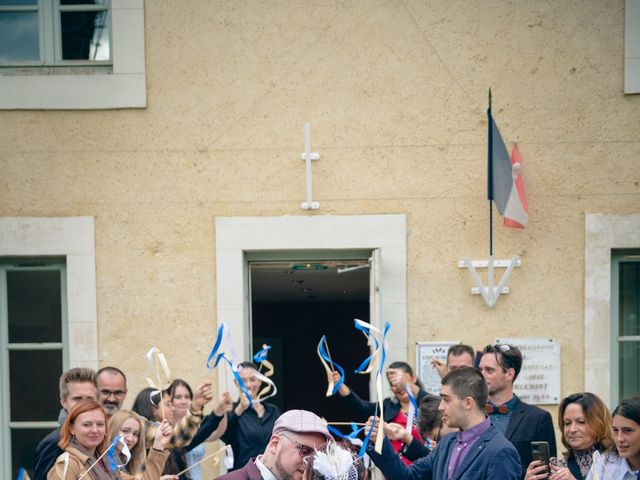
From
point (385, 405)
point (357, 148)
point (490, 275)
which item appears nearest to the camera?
point (385, 405)

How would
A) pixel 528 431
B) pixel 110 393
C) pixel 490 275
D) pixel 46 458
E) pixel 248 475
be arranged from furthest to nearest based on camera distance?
1. pixel 490 275
2. pixel 110 393
3. pixel 528 431
4. pixel 46 458
5. pixel 248 475

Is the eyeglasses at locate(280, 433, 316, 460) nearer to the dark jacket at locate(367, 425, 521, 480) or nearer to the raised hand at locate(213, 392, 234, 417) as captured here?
the dark jacket at locate(367, 425, 521, 480)

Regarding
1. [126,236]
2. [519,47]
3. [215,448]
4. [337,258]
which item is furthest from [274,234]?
[519,47]

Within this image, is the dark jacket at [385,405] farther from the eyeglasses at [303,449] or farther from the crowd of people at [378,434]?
the eyeglasses at [303,449]

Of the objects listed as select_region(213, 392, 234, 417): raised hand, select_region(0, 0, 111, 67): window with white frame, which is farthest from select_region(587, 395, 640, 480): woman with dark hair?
select_region(0, 0, 111, 67): window with white frame

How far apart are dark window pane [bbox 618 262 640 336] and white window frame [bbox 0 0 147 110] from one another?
406 cm

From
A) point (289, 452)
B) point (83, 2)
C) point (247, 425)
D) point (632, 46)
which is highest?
point (83, 2)

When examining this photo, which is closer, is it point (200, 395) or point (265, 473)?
point (265, 473)

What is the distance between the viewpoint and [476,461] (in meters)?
4.55

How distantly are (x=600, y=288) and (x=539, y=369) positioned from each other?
787 millimetres

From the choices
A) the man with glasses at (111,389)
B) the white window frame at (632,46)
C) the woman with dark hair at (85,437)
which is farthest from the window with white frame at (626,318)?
the woman with dark hair at (85,437)

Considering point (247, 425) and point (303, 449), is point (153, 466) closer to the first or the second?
point (247, 425)

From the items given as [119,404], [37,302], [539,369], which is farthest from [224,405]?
[539,369]

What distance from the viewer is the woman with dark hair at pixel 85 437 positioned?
4.53m
